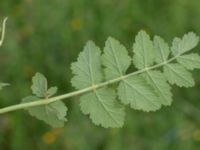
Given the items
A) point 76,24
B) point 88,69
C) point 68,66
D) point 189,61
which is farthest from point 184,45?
point 76,24

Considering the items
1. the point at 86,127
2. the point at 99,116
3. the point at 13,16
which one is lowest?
the point at 99,116

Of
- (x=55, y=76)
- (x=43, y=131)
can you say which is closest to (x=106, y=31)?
(x=55, y=76)

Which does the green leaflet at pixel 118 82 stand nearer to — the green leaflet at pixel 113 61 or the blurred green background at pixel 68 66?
the green leaflet at pixel 113 61

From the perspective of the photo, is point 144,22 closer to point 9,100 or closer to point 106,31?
point 106,31

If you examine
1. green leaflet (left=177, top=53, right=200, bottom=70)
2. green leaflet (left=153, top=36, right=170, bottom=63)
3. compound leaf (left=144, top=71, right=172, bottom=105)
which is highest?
green leaflet (left=153, top=36, right=170, bottom=63)

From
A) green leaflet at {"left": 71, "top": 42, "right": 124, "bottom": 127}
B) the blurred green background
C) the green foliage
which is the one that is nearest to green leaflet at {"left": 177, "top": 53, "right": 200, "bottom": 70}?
the green foliage

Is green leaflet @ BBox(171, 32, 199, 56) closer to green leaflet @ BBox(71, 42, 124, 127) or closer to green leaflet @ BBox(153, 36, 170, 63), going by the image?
green leaflet @ BBox(153, 36, 170, 63)
